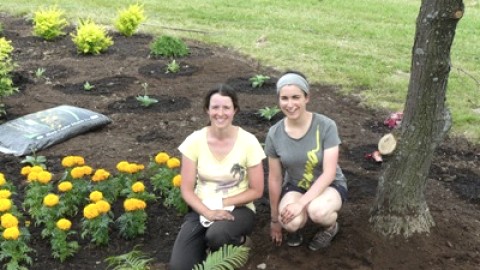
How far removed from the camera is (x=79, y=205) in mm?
4316

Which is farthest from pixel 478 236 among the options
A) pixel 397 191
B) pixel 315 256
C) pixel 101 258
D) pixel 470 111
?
pixel 470 111

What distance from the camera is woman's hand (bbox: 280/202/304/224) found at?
3564 millimetres

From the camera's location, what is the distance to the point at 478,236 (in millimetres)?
3934

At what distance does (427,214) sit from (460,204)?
714mm

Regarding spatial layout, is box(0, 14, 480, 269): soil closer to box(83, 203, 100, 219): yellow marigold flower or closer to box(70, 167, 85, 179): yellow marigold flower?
box(83, 203, 100, 219): yellow marigold flower

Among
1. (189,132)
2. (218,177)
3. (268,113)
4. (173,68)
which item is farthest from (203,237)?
(173,68)

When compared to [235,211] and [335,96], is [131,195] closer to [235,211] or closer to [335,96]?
[235,211]

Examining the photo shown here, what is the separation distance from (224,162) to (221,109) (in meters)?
0.32

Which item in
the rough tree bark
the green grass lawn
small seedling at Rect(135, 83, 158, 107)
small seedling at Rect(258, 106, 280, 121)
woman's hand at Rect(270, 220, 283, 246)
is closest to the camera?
the rough tree bark

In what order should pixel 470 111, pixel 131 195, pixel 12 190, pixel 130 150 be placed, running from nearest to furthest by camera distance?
pixel 131 195, pixel 12 190, pixel 130 150, pixel 470 111

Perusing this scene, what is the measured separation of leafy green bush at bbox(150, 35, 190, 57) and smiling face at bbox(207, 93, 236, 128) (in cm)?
455

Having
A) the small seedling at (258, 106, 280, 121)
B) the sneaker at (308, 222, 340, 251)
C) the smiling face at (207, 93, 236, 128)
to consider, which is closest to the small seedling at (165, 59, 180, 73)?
the small seedling at (258, 106, 280, 121)

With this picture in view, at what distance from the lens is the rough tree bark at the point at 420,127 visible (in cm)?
345

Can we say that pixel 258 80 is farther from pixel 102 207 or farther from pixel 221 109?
pixel 102 207
